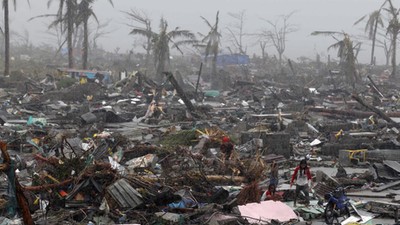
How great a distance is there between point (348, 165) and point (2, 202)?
824 centimetres

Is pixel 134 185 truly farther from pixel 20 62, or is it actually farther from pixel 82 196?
pixel 20 62

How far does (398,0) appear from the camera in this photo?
127 meters

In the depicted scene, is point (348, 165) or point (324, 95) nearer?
point (348, 165)

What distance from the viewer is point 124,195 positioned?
9.07 m

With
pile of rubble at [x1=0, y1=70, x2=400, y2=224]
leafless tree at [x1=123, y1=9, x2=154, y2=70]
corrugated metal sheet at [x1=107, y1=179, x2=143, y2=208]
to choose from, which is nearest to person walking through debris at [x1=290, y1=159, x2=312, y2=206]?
pile of rubble at [x1=0, y1=70, x2=400, y2=224]

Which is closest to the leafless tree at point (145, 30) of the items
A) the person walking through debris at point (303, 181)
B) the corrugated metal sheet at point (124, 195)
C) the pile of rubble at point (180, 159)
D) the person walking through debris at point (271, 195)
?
the pile of rubble at point (180, 159)

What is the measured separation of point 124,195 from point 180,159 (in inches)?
147

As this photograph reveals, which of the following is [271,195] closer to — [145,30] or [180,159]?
[180,159]

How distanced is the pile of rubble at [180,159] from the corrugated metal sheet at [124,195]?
21 mm

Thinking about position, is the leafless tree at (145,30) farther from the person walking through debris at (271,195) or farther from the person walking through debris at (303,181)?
the person walking through debris at (303,181)

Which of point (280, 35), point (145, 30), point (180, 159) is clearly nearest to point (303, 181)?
point (180, 159)

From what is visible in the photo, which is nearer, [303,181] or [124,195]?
[124,195]

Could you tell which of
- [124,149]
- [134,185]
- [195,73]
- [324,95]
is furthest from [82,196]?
[195,73]

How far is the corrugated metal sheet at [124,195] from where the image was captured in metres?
8.99
